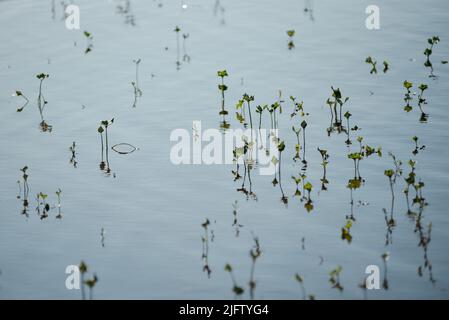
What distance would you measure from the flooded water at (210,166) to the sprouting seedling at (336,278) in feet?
0.09

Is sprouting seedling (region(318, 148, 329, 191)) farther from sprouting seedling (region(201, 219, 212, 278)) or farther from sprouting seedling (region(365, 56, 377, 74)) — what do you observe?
sprouting seedling (region(365, 56, 377, 74))

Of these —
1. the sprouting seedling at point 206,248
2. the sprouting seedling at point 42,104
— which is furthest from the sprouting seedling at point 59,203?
the sprouting seedling at point 42,104

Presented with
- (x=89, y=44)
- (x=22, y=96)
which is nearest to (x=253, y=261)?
(x=22, y=96)

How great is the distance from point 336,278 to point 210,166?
2.71 meters

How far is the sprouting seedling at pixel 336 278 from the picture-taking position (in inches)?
235

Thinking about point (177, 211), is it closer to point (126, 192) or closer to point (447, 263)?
point (126, 192)

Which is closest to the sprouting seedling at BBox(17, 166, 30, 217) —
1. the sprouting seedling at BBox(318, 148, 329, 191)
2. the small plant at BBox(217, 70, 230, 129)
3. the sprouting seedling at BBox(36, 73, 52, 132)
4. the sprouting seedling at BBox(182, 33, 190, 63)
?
the sprouting seedling at BBox(36, 73, 52, 132)

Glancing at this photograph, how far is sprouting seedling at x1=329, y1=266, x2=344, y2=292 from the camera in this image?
235 inches

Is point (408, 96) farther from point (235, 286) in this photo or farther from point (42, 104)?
point (235, 286)

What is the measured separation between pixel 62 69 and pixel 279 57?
11.5 feet

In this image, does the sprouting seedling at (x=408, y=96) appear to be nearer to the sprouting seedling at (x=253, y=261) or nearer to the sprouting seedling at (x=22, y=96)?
the sprouting seedling at (x=253, y=261)

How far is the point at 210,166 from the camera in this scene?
8.42 m

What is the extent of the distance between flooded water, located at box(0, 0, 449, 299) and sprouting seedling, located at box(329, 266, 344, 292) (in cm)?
3
